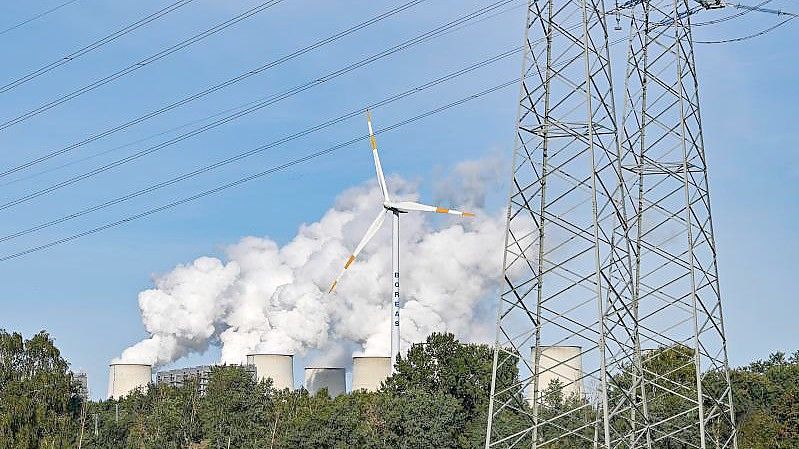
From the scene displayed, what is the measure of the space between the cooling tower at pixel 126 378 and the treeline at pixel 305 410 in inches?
712

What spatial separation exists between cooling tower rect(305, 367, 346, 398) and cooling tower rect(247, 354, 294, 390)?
11.5 ft

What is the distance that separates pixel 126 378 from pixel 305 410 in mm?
42043

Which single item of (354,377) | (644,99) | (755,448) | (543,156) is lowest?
(755,448)

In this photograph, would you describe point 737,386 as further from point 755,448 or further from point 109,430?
point 109,430

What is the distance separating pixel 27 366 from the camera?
79312 mm

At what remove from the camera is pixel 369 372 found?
104m

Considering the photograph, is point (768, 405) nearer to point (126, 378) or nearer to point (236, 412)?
point (236, 412)

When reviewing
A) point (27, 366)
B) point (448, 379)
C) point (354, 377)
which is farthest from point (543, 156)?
point (354, 377)

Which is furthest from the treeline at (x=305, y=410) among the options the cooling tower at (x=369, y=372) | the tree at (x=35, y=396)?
the cooling tower at (x=369, y=372)

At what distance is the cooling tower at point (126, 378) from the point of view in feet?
388

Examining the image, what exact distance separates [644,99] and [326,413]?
38220 mm

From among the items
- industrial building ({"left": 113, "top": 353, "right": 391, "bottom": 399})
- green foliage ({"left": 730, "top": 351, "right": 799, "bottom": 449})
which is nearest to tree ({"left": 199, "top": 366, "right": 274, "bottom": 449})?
industrial building ({"left": 113, "top": 353, "right": 391, "bottom": 399})

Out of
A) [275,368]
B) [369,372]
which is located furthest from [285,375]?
[369,372]

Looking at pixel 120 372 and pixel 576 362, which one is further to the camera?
pixel 120 372
